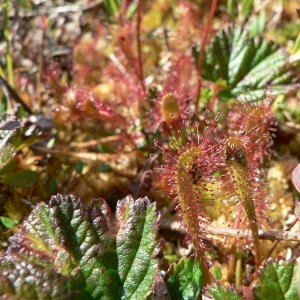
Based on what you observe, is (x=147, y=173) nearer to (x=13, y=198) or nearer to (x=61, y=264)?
(x=13, y=198)

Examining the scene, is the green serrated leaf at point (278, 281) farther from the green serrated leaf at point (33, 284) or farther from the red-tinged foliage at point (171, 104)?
the red-tinged foliage at point (171, 104)

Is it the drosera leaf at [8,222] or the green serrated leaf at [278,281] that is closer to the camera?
the green serrated leaf at [278,281]

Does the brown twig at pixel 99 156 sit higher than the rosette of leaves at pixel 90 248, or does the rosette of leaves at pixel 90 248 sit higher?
the rosette of leaves at pixel 90 248

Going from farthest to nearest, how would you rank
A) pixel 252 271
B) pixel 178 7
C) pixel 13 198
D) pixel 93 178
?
pixel 178 7 → pixel 93 178 → pixel 13 198 → pixel 252 271

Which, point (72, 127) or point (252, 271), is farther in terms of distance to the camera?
point (72, 127)

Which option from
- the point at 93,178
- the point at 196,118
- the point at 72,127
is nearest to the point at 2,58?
the point at 72,127

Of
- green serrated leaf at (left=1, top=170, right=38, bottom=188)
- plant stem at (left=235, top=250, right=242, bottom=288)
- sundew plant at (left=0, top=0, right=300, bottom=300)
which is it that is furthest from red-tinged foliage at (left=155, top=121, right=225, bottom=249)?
green serrated leaf at (left=1, top=170, right=38, bottom=188)

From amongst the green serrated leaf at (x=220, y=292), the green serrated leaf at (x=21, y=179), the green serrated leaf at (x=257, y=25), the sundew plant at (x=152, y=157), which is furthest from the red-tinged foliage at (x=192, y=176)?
the green serrated leaf at (x=257, y=25)

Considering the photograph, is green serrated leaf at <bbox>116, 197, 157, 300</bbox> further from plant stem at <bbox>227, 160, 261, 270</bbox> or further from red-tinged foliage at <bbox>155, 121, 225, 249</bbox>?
plant stem at <bbox>227, 160, 261, 270</bbox>
